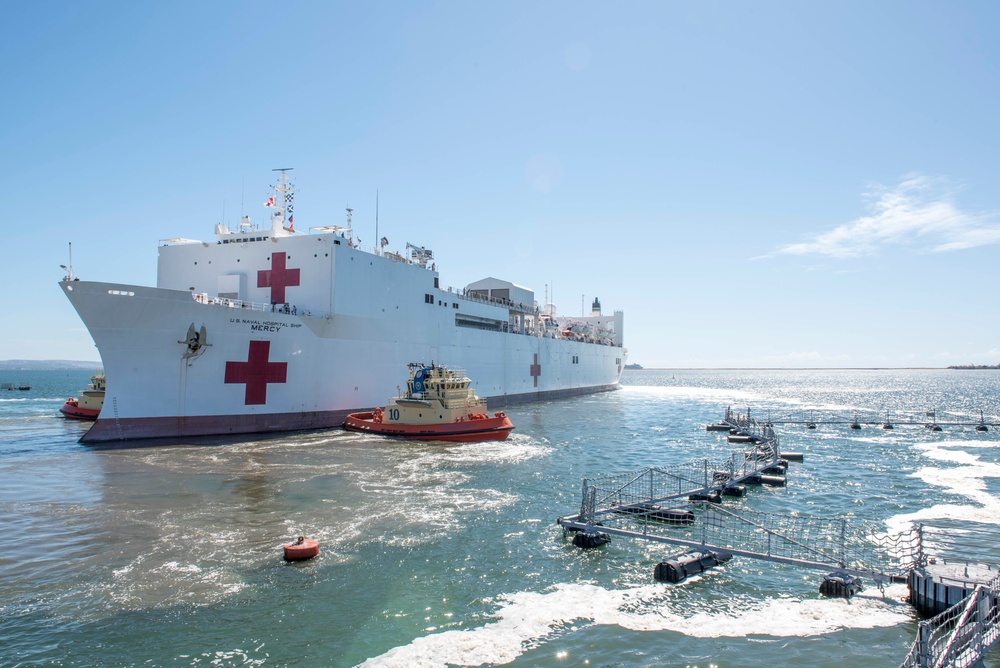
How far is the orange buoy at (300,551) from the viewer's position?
360 inches

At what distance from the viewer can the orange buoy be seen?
9.16 m

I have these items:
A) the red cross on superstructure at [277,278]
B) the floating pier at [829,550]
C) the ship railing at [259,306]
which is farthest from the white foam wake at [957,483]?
the red cross on superstructure at [277,278]

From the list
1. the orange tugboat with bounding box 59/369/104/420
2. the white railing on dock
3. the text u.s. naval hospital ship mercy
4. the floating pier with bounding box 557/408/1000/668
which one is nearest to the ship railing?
the text u.s. naval hospital ship mercy

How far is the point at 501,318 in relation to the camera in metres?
39.8

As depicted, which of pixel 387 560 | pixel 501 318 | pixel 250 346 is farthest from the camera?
pixel 501 318

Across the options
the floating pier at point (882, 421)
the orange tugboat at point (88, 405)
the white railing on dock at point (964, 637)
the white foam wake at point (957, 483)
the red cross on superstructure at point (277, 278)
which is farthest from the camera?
the floating pier at point (882, 421)

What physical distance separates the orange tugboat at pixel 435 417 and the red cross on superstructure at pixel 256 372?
3384mm

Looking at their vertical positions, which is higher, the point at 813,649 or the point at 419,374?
the point at 419,374

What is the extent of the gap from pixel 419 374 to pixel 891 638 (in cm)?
1784

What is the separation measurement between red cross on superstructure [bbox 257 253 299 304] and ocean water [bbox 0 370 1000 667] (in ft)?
27.6

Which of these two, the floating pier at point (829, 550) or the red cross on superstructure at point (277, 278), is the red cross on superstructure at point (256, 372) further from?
the floating pier at point (829, 550)

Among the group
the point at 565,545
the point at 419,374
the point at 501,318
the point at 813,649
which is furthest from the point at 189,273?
the point at 813,649

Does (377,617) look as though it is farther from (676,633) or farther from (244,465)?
(244,465)

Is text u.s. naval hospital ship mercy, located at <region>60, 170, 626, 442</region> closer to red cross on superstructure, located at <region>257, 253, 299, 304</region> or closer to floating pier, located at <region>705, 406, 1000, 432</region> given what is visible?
red cross on superstructure, located at <region>257, 253, 299, 304</region>
